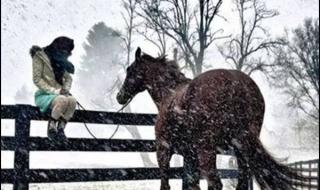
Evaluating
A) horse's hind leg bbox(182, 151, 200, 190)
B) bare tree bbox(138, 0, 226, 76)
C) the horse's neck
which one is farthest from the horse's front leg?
bare tree bbox(138, 0, 226, 76)

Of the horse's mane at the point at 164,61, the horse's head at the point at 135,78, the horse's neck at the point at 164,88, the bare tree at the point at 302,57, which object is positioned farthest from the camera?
the bare tree at the point at 302,57

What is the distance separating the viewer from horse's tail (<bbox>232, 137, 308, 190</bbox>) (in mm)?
5238

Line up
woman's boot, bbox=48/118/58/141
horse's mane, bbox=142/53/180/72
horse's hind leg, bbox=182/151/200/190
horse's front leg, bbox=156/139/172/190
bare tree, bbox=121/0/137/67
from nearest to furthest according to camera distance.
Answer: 1. woman's boot, bbox=48/118/58/141
2. horse's front leg, bbox=156/139/172/190
3. horse's hind leg, bbox=182/151/200/190
4. horse's mane, bbox=142/53/180/72
5. bare tree, bbox=121/0/137/67

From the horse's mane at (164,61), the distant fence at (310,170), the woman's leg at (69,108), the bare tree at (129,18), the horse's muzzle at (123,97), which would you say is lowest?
the distant fence at (310,170)

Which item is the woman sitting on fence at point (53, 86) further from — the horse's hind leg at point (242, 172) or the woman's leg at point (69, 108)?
the horse's hind leg at point (242, 172)

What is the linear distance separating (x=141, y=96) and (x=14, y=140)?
41912 mm

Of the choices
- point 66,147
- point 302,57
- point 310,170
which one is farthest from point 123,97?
point 302,57

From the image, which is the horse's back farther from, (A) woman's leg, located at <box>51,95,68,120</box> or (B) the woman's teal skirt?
(B) the woman's teal skirt

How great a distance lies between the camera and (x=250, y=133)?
5.45 meters

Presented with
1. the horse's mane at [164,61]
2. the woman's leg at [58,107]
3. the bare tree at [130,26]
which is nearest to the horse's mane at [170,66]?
the horse's mane at [164,61]

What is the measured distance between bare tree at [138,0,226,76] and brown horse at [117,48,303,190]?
32.6ft

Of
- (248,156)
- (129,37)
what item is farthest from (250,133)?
(129,37)

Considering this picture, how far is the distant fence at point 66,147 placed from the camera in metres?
5.37

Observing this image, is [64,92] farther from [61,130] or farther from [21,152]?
[21,152]
